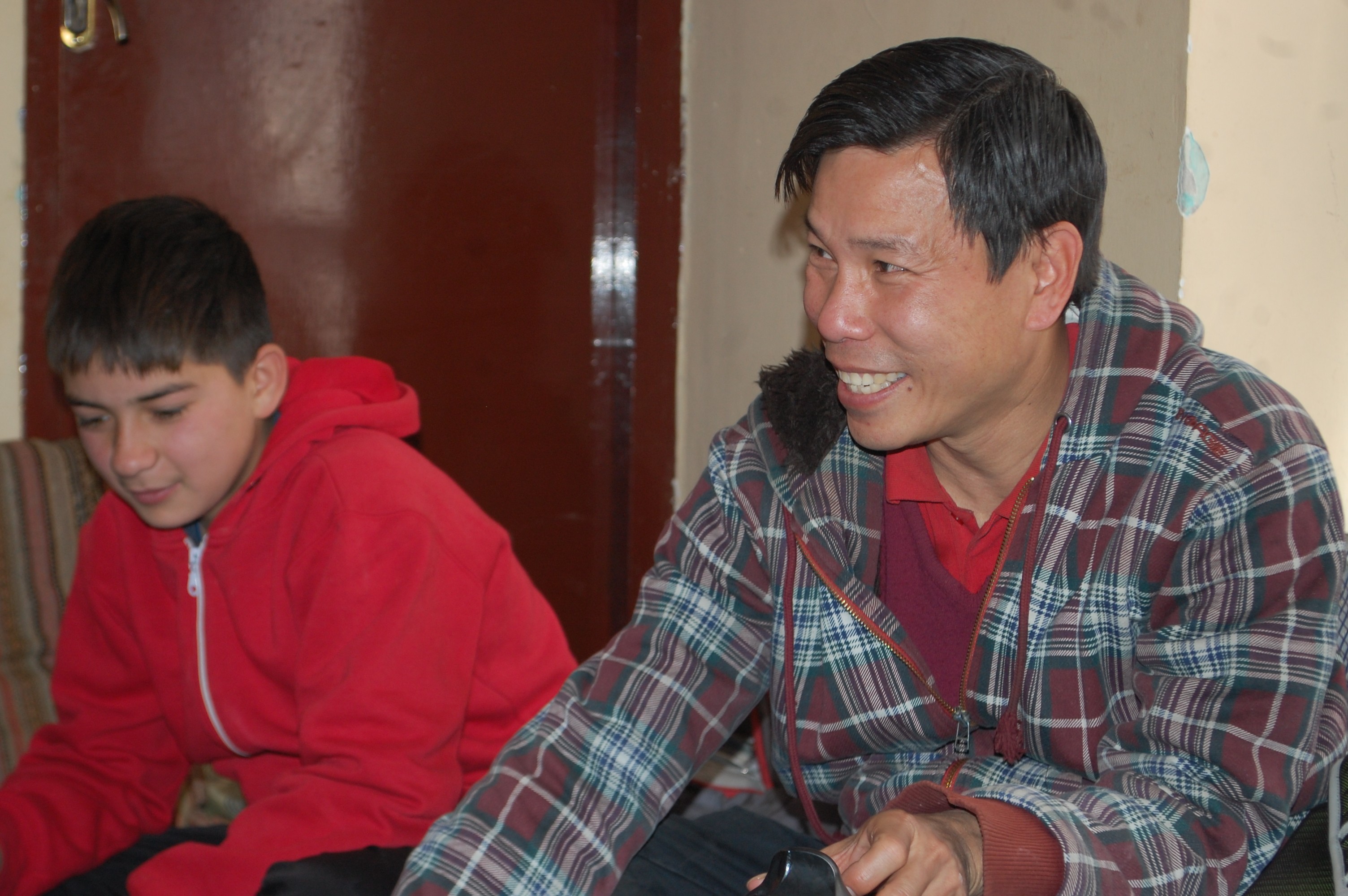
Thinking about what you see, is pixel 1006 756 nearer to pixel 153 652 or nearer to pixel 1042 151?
pixel 1042 151

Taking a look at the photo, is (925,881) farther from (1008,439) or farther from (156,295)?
(156,295)

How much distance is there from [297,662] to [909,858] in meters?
0.74

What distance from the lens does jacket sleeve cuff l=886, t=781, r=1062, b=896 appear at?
2.71 ft

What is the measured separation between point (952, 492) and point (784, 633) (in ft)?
0.78

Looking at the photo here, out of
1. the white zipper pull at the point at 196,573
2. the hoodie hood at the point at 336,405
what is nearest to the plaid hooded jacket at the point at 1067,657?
the hoodie hood at the point at 336,405

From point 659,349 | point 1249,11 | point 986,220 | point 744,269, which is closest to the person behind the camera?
point 986,220

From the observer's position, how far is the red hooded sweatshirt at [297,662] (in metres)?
1.16

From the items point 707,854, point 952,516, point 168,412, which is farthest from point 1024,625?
point 168,412

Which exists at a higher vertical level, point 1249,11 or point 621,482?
point 1249,11

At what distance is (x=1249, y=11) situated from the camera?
128cm

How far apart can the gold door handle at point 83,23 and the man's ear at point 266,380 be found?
0.76 metres

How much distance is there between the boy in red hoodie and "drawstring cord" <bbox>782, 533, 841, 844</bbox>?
1.23ft

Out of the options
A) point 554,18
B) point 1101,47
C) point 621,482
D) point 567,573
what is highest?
point 554,18

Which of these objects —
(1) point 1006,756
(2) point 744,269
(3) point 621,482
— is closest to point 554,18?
(2) point 744,269
